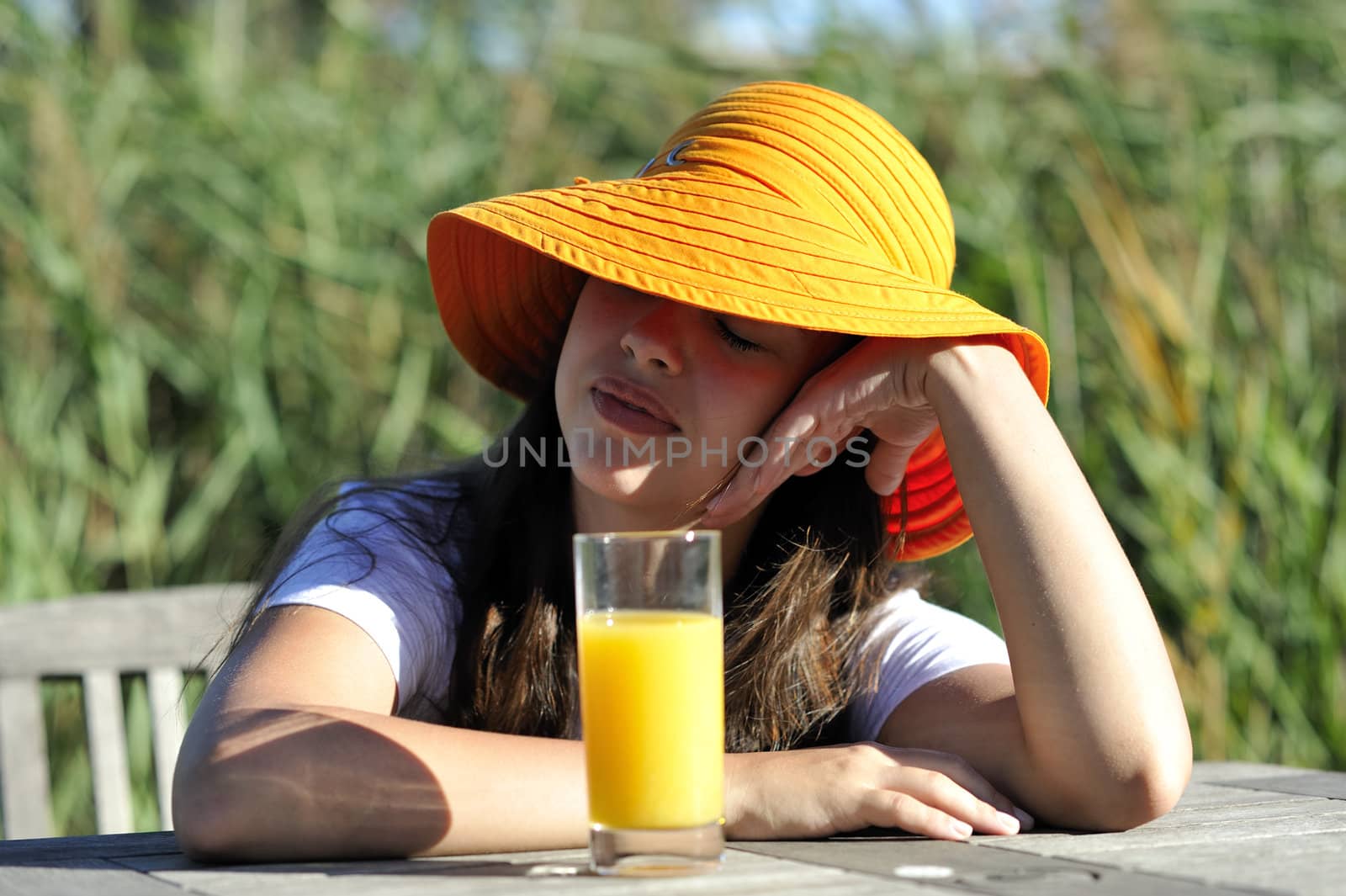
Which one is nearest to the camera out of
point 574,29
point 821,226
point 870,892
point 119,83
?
point 870,892

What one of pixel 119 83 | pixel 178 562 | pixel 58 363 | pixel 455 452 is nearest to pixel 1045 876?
pixel 455 452

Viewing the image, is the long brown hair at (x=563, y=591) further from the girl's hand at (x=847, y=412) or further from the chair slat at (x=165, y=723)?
the chair slat at (x=165, y=723)

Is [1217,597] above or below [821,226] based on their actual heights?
below

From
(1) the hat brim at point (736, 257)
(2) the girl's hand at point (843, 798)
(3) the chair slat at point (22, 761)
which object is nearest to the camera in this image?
(2) the girl's hand at point (843, 798)

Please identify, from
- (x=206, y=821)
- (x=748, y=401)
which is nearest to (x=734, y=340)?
(x=748, y=401)

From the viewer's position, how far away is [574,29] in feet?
13.4

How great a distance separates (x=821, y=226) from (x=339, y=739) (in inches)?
30.7

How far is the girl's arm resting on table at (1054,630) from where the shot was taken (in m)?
1.49

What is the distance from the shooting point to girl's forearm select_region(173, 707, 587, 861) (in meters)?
1.30

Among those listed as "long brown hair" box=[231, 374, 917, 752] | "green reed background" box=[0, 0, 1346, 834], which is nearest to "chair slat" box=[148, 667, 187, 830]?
"long brown hair" box=[231, 374, 917, 752]

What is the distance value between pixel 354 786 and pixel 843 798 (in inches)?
18.7

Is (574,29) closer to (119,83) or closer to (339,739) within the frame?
(119,83)

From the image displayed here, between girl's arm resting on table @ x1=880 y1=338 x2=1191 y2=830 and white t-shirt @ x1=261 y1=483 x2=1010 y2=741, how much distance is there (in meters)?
0.21

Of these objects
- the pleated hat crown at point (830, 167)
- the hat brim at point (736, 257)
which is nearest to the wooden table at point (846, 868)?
the hat brim at point (736, 257)
